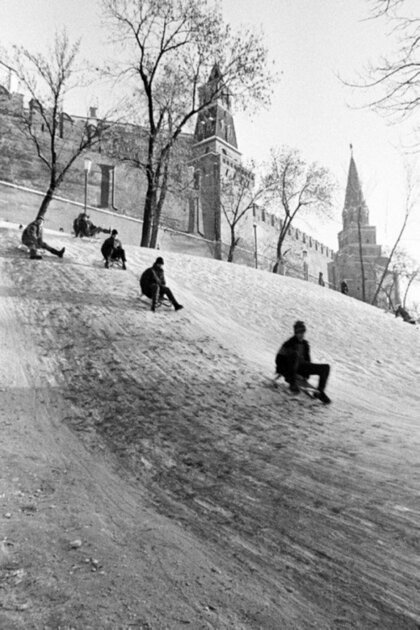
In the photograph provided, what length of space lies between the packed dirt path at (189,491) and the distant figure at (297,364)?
0.36m

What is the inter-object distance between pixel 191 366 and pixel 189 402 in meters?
1.39

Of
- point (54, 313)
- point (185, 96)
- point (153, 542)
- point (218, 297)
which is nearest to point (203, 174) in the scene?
point (185, 96)

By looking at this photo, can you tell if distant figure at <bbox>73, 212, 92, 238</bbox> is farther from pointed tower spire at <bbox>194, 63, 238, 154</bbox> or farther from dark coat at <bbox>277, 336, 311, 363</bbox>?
pointed tower spire at <bbox>194, 63, 238, 154</bbox>

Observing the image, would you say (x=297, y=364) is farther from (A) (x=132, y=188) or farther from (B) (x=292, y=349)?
(A) (x=132, y=188)

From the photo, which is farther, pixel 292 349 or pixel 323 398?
pixel 292 349

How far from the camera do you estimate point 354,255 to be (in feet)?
236

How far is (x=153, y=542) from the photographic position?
250 cm

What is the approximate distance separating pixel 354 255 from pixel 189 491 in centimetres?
7414

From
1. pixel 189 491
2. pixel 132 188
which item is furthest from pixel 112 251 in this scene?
pixel 132 188

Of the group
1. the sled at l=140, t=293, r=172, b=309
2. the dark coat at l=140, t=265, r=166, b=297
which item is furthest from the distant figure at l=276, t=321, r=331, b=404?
the dark coat at l=140, t=265, r=166, b=297

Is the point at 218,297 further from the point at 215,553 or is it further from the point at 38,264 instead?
the point at 215,553

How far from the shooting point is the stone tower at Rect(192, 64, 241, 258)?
39.3 m

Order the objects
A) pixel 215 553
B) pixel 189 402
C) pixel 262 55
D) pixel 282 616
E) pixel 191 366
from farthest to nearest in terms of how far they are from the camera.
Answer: pixel 262 55, pixel 191 366, pixel 189 402, pixel 215 553, pixel 282 616

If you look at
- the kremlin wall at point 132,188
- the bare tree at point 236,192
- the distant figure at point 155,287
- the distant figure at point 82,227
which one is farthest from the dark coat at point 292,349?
the bare tree at point 236,192
